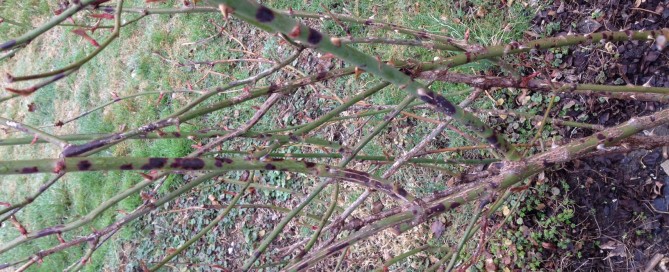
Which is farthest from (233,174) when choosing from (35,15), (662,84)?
(35,15)

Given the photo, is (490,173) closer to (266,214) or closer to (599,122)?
(599,122)

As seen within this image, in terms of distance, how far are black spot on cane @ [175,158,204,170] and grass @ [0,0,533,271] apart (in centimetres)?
196

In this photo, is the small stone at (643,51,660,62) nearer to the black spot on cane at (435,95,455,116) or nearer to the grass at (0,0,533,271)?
the grass at (0,0,533,271)

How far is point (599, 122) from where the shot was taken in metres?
2.64

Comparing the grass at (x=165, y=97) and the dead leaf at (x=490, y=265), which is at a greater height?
the grass at (x=165, y=97)

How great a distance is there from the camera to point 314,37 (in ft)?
3.18

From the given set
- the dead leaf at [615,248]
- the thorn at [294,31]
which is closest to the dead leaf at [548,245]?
the dead leaf at [615,248]

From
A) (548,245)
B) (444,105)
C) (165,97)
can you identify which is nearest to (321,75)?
(444,105)

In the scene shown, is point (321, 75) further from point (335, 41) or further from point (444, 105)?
point (335, 41)

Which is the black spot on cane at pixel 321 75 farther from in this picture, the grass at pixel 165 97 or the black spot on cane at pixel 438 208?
the grass at pixel 165 97

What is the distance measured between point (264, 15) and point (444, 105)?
0.57 meters

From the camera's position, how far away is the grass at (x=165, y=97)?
331cm

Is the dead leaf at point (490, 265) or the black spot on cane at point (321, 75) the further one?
the dead leaf at point (490, 265)

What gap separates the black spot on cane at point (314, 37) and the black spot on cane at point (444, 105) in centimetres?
41
